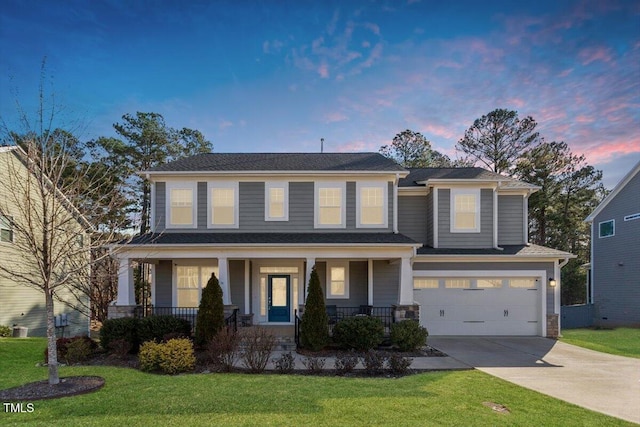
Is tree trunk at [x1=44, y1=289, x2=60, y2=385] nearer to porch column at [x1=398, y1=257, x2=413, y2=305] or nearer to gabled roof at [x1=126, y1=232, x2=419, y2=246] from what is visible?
gabled roof at [x1=126, y1=232, x2=419, y2=246]

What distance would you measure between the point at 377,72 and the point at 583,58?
7.62m

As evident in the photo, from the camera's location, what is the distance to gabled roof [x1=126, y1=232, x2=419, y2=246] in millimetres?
12250

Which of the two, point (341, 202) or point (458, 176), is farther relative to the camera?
point (458, 176)

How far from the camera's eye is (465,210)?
48.7ft

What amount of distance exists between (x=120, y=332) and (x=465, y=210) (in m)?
12.6

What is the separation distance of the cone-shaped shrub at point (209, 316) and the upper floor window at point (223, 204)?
11.3 ft

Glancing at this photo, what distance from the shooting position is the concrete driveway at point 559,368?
696 centimetres

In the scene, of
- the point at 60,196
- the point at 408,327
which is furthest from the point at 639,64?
the point at 60,196

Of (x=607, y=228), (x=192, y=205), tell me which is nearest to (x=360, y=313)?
(x=192, y=205)

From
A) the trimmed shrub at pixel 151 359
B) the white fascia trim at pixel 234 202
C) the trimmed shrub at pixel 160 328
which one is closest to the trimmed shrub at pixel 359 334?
the trimmed shrub at pixel 160 328

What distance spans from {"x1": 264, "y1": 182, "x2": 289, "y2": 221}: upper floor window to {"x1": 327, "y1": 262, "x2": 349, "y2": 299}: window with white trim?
2.58 meters

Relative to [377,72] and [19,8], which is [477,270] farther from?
[19,8]

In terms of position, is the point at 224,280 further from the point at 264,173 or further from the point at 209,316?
the point at 264,173

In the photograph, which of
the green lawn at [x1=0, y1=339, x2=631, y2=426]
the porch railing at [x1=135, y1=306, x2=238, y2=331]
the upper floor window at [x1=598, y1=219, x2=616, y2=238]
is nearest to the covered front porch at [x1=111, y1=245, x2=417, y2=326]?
the porch railing at [x1=135, y1=306, x2=238, y2=331]
